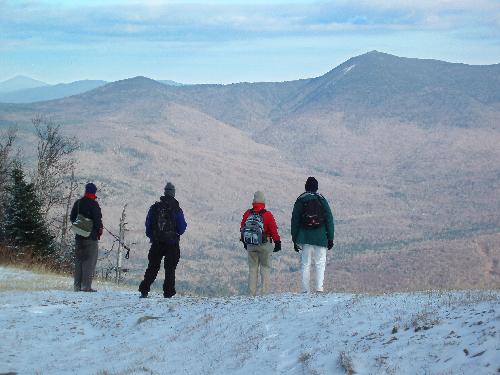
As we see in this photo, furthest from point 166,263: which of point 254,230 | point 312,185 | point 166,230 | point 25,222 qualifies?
point 25,222

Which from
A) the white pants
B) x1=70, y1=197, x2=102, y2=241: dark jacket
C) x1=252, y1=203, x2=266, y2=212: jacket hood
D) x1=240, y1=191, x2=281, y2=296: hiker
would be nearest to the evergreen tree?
x1=70, y1=197, x2=102, y2=241: dark jacket

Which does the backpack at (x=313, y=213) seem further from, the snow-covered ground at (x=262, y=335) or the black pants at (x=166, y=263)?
the black pants at (x=166, y=263)

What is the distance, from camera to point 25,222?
26234 millimetres

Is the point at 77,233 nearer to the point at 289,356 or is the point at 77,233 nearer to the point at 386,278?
the point at 289,356

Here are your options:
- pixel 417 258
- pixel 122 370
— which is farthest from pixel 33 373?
pixel 417 258

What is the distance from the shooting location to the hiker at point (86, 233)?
1538 cm

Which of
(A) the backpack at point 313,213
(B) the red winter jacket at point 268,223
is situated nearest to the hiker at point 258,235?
(B) the red winter jacket at point 268,223

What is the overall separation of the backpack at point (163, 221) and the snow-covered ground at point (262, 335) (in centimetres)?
120

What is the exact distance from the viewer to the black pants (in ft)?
44.7

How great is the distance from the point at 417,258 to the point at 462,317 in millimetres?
177949

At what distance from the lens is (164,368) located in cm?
891

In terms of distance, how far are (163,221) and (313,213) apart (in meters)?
2.72

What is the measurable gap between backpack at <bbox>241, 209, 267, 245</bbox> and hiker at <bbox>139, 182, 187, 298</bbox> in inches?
43.5

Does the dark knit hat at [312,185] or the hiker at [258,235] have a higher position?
the dark knit hat at [312,185]
